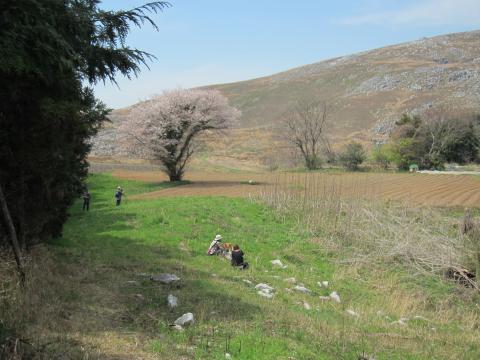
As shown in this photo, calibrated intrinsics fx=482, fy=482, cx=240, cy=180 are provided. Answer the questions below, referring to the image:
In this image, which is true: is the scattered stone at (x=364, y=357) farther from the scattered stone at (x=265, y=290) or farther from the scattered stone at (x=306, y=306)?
the scattered stone at (x=265, y=290)

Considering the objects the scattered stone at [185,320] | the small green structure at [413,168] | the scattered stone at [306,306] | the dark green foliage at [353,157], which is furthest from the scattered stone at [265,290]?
the dark green foliage at [353,157]

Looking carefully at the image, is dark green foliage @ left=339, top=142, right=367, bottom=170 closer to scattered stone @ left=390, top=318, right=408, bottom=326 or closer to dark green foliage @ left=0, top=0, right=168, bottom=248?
scattered stone @ left=390, top=318, right=408, bottom=326

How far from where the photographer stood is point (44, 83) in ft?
23.3

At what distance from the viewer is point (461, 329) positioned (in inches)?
404

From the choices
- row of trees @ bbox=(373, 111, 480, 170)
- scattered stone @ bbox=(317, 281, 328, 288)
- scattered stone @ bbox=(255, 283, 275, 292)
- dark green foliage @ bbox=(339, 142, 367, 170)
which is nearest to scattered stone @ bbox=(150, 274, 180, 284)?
scattered stone @ bbox=(255, 283, 275, 292)

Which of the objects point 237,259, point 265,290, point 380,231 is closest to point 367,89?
point 380,231

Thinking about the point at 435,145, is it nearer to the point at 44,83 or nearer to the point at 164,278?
the point at 164,278

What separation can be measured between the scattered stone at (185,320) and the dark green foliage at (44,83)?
10.7 feet

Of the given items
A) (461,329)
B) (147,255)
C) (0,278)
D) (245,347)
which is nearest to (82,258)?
(147,255)

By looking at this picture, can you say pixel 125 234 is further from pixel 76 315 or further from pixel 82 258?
pixel 76 315

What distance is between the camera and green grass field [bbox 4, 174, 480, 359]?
5.95 metres

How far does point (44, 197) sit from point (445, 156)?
187ft

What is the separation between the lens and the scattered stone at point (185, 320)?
22.0ft

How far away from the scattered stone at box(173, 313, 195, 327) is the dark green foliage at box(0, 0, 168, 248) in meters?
3.25
